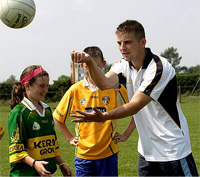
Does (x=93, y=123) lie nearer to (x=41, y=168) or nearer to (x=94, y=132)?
(x=94, y=132)

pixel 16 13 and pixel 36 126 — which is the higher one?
pixel 16 13

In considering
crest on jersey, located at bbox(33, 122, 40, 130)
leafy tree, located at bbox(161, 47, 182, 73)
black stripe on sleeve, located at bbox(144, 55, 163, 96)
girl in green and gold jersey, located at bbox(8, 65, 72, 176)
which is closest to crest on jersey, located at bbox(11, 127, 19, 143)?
girl in green and gold jersey, located at bbox(8, 65, 72, 176)

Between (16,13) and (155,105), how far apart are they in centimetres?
270

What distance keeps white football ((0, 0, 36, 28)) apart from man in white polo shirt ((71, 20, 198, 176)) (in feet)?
6.61

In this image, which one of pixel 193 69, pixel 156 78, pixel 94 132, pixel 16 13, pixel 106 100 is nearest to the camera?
pixel 156 78

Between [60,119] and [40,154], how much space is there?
1231mm

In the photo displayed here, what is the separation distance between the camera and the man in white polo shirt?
3125mm

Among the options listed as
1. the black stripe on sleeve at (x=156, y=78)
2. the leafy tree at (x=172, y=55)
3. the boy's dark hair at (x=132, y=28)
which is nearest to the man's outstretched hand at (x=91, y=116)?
the black stripe on sleeve at (x=156, y=78)

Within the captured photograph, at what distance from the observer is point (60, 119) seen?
4453 mm

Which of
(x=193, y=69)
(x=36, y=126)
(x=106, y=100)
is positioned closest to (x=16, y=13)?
(x=106, y=100)

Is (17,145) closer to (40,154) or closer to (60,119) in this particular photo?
(40,154)

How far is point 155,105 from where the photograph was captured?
10.5 feet

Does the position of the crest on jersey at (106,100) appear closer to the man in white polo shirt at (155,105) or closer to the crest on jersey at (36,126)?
the man in white polo shirt at (155,105)

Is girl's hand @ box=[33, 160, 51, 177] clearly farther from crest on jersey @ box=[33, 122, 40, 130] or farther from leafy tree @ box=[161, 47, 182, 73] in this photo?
leafy tree @ box=[161, 47, 182, 73]
